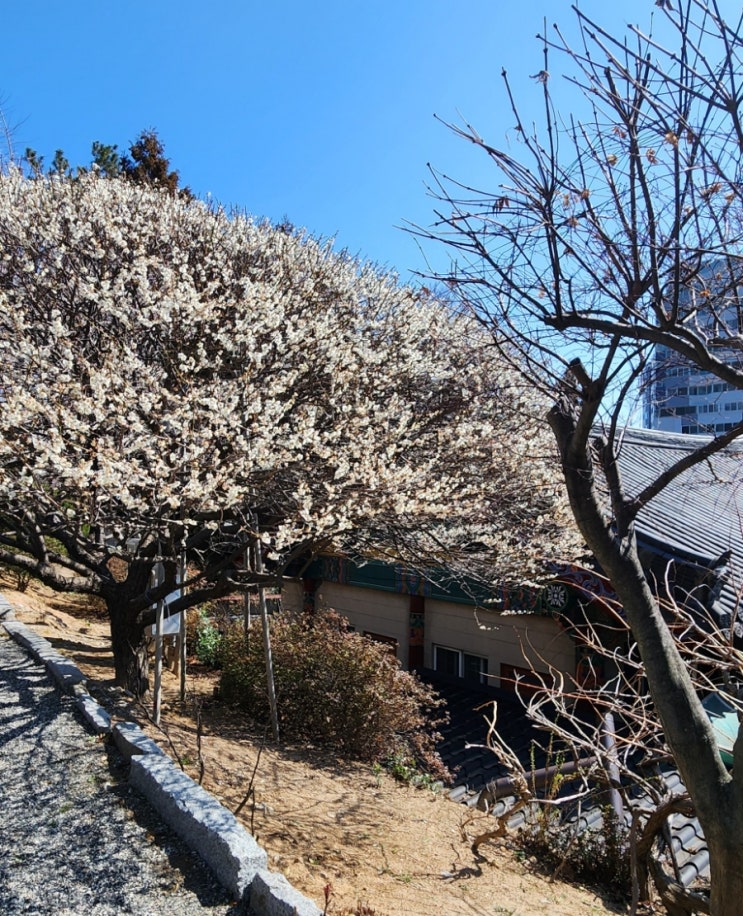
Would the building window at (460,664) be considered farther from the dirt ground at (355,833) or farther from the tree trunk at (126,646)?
the tree trunk at (126,646)

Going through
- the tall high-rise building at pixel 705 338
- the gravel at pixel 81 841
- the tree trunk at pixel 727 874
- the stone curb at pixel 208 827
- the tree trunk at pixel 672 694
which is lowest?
the gravel at pixel 81 841

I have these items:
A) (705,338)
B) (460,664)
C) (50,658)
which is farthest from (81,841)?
(460,664)

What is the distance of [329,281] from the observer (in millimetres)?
10312

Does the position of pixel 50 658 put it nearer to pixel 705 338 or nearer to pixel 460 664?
pixel 460 664

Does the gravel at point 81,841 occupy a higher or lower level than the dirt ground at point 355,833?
higher

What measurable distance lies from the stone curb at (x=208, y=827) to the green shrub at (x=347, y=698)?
2.40 m

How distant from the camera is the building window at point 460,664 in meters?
10.6

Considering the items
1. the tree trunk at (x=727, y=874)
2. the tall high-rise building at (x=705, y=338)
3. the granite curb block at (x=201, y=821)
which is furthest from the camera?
the granite curb block at (x=201, y=821)

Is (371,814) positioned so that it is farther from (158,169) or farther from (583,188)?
(158,169)

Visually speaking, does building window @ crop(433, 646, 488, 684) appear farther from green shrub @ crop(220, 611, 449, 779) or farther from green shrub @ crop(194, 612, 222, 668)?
green shrub @ crop(194, 612, 222, 668)

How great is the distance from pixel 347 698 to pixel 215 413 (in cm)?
354

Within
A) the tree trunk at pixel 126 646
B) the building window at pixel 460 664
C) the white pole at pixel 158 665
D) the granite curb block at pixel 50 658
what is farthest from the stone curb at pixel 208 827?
the building window at pixel 460 664

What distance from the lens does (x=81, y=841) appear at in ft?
13.3

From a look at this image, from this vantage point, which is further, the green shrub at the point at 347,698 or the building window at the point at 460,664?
the building window at the point at 460,664
